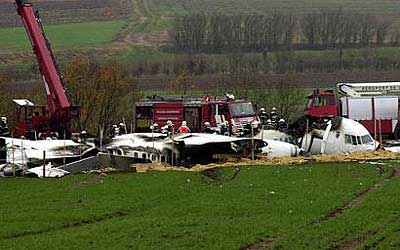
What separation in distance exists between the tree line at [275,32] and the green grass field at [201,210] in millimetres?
75601

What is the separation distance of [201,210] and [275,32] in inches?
3585

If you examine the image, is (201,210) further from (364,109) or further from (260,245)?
(364,109)

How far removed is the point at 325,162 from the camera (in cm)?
3972

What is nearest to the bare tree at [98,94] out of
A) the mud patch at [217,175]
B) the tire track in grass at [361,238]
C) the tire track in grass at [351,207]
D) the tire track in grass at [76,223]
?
the mud patch at [217,175]

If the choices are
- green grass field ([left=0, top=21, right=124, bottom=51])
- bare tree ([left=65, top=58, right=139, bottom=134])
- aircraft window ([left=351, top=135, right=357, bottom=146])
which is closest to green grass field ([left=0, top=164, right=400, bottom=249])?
aircraft window ([left=351, top=135, right=357, bottom=146])

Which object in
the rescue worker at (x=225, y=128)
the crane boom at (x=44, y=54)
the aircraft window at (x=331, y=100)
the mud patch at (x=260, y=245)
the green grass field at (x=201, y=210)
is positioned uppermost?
the crane boom at (x=44, y=54)

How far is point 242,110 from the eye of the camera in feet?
189

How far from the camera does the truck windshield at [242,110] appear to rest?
2264 inches

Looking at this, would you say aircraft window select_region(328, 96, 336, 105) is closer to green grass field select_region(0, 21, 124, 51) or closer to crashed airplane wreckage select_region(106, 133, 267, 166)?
crashed airplane wreckage select_region(106, 133, 267, 166)

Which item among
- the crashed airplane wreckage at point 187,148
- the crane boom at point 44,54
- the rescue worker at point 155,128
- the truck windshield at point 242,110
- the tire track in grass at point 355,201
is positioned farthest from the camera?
the truck windshield at point 242,110

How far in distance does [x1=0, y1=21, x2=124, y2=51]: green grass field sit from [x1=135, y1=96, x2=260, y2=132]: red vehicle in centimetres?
3925

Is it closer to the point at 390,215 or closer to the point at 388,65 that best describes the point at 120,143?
the point at 390,215

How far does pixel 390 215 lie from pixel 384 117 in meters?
38.7

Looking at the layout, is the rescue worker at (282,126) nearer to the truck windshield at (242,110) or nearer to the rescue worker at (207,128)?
the truck windshield at (242,110)
